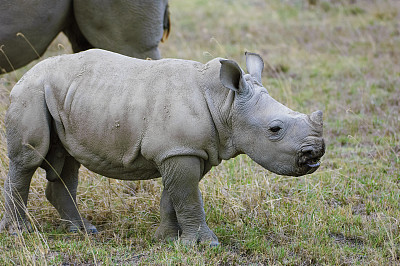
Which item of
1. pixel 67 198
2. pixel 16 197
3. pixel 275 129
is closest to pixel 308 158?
pixel 275 129

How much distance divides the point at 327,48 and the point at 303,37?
0.74 m

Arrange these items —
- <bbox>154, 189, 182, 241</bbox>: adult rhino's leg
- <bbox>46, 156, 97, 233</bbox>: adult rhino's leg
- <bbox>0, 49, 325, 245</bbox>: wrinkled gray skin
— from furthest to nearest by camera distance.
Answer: <bbox>46, 156, 97, 233</bbox>: adult rhino's leg → <bbox>154, 189, 182, 241</bbox>: adult rhino's leg → <bbox>0, 49, 325, 245</bbox>: wrinkled gray skin

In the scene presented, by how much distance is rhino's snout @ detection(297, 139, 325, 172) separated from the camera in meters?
4.00

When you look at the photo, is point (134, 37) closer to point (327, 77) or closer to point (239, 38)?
point (327, 77)

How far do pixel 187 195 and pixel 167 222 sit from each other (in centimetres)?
37

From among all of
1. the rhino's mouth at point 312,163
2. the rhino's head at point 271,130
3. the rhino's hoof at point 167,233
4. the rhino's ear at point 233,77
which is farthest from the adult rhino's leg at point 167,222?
the rhino's mouth at point 312,163

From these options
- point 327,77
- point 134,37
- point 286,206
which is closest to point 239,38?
point 327,77

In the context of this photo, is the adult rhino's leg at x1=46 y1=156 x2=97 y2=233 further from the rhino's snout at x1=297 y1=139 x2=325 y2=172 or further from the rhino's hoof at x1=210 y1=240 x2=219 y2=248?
the rhino's snout at x1=297 y1=139 x2=325 y2=172

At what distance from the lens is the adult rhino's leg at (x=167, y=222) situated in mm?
4559

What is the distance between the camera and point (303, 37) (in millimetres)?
11523

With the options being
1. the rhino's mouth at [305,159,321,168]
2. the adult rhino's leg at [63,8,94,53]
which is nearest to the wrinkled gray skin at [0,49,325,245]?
the rhino's mouth at [305,159,321,168]

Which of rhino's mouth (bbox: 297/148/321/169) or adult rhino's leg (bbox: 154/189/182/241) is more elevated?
rhino's mouth (bbox: 297/148/321/169)

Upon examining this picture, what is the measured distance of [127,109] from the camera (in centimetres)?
429

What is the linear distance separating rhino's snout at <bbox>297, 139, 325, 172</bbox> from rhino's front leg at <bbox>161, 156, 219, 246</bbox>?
663 mm
